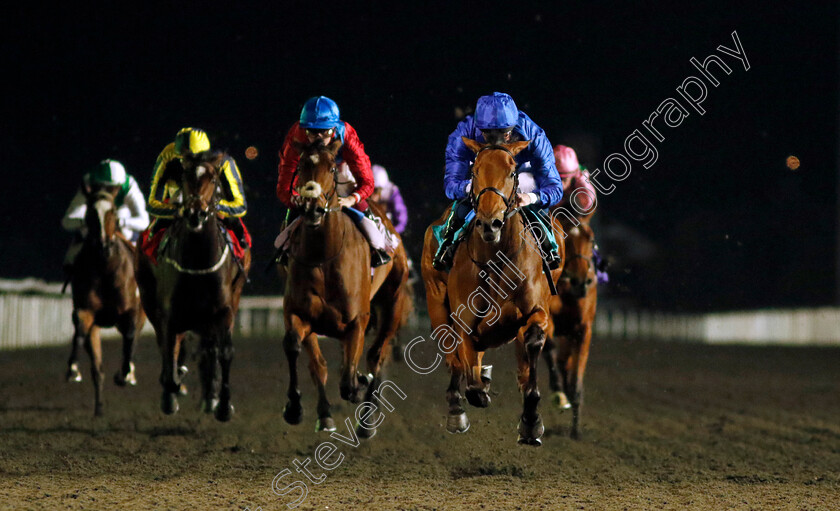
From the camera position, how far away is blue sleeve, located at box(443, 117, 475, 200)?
6719mm

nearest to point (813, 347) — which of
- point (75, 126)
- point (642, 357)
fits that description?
point (642, 357)

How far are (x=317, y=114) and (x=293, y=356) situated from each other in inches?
68.0

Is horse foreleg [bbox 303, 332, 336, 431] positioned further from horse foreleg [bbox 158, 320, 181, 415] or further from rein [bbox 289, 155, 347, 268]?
horse foreleg [bbox 158, 320, 181, 415]

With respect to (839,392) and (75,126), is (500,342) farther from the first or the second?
(75,126)

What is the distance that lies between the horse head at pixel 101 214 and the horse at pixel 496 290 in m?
4.44

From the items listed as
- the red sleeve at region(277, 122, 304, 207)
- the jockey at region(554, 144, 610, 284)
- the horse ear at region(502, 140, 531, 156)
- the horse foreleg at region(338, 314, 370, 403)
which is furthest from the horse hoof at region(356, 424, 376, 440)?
the horse ear at region(502, 140, 531, 156)

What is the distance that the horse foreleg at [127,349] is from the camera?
9.60 metres

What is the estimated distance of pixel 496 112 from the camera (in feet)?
20.4

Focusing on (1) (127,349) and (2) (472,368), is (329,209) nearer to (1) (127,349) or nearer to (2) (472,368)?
(2) (472,368)

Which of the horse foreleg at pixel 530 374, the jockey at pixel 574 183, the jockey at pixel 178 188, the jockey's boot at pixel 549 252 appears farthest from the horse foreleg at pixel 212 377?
the jockey at pixel 574 183

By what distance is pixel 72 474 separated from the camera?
25.2ft

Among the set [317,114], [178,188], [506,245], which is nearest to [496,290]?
[506,245]

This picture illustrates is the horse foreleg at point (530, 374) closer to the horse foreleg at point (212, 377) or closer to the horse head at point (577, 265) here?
the horse foreleg at point (212, 377)

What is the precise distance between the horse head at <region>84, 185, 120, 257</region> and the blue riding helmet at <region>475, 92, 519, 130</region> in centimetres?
483
